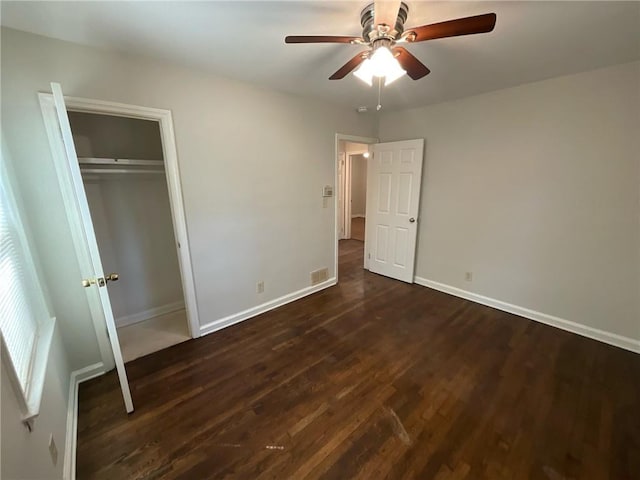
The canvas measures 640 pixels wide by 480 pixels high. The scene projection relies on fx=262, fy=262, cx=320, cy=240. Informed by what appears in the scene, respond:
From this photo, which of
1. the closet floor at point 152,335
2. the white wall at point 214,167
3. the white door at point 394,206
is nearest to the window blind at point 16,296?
the white wall at point 214,167

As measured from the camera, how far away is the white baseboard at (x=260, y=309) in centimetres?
267

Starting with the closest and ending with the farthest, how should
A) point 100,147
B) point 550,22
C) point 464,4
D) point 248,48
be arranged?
point 464,4, point 550,22, point 248,48, point 100,147

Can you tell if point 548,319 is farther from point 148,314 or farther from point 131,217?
point 131,217

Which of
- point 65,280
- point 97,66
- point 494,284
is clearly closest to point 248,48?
point 97,66

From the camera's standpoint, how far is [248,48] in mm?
1898

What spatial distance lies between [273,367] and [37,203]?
2044 mm

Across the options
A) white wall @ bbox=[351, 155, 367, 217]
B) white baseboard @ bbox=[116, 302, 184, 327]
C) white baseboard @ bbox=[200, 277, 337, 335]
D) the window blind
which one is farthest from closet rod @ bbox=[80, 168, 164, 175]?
white wall @ bbox=[351, 155, 367, 217]

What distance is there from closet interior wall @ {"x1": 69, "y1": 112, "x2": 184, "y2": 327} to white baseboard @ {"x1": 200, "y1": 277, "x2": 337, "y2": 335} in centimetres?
82

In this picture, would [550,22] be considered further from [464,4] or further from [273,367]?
[273,367]

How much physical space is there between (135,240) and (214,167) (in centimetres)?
127

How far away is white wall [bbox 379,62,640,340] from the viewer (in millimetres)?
2273

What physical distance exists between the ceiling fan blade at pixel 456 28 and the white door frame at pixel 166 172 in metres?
1.91

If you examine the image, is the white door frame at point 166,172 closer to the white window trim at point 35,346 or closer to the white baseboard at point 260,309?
the white baseboard at point 260,309

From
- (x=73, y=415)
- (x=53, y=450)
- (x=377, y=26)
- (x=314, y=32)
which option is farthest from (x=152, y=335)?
(x=377, y=26)
